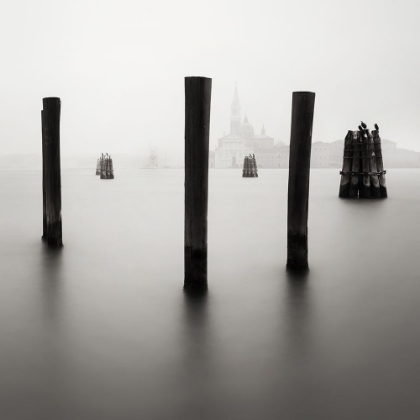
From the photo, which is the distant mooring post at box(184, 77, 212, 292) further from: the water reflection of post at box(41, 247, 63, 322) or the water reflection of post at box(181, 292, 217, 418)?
the water reflection of post at box(41, 247, 63, 322)

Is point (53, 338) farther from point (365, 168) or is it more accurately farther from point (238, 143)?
point (238, 143)

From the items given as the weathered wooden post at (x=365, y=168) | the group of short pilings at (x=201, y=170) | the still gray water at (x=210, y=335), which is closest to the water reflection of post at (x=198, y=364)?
the still gray water at (x=210, y=335)

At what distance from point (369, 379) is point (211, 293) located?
181 centimetres

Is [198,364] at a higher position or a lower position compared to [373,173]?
lower

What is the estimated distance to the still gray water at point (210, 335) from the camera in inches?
91.4

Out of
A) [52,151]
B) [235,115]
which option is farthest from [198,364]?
[235,115]

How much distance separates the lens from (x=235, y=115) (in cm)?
16225

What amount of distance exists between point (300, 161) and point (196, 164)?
1.00m

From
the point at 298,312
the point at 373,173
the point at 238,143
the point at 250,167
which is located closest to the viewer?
the point at 298,312

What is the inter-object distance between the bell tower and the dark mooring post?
153100 millimetres

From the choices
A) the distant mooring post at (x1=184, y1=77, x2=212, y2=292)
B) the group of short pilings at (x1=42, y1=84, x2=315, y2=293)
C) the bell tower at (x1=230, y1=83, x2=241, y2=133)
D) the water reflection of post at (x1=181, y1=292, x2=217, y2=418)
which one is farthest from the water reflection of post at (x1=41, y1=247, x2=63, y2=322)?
the bell tower at (x1=230, y1=83, x2=241, y2=133)

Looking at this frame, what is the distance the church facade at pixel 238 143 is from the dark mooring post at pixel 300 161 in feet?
407

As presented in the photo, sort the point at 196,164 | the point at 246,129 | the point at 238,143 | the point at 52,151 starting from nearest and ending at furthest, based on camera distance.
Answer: the point at 196,164 → the point at 52,151 → the point at 238,143 → the point at 246,129

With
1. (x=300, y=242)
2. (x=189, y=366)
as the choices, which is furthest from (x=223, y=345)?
(x=300, y=242)
